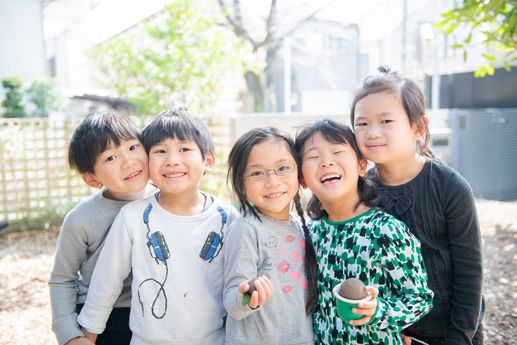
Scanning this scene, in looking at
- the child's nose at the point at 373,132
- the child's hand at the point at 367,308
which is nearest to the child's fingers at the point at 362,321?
the child's hand at the point at 367,308

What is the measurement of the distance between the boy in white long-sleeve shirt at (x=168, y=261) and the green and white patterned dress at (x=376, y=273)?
402 mm

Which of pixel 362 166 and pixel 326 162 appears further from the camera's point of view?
pixel 362 166

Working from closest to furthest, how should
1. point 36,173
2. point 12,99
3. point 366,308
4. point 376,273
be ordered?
point 366,308 → point 376,273 → point 36,173 → point 12,99

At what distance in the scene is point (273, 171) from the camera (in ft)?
5.72

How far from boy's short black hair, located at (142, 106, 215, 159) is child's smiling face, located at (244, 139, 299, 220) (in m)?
0.28

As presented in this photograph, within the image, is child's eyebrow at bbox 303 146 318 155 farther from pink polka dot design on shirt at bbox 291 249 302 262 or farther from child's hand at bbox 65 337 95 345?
child's hand at bbox 65 337 95 345

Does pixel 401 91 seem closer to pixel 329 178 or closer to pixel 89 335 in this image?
pixel 329 178

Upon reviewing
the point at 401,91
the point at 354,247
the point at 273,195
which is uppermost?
the point at 401,91

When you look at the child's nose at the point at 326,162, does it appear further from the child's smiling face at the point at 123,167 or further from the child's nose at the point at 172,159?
the child's smiling face at the point at 123,167

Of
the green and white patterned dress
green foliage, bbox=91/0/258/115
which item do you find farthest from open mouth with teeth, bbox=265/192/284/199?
Result: green foliage, bbox=91/0/258/115

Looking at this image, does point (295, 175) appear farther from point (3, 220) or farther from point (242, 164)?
point (3, 220)

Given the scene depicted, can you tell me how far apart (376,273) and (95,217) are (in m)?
1.11

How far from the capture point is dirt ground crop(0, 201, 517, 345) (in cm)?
350

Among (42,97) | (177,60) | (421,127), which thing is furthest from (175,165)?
(42,97)
